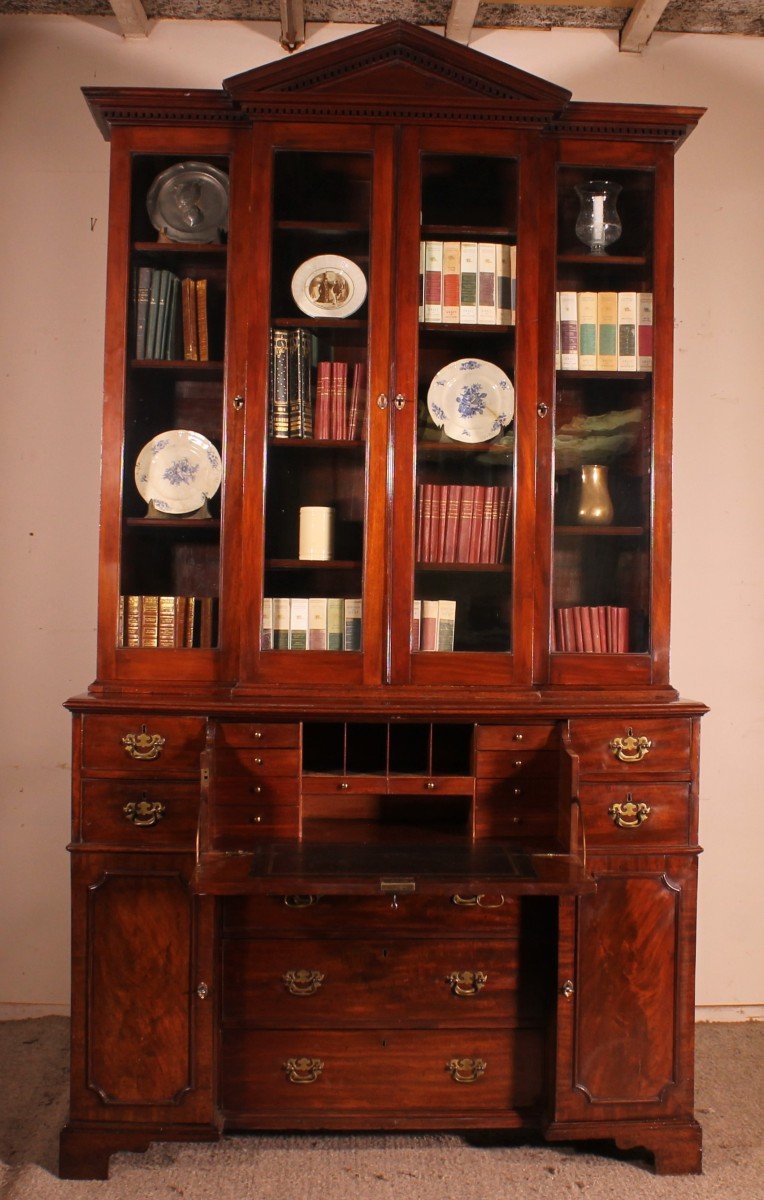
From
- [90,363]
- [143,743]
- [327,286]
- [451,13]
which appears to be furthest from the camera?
[90,363]

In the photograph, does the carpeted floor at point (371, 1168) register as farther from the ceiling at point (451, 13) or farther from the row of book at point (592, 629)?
the ceiling at point (451, 13)

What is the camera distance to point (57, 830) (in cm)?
281

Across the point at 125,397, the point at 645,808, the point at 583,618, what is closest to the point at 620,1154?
the point at 645,808

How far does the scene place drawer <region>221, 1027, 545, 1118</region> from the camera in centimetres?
218

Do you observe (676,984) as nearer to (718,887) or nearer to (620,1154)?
(620,1154)

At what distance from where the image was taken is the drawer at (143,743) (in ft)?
6.98

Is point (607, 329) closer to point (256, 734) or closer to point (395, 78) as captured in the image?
point (395, 78)

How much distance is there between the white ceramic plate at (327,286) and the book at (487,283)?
0.99ft

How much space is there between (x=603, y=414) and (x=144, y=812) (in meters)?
1.48

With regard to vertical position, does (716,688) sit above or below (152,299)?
below

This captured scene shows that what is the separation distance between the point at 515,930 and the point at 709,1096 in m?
0.81

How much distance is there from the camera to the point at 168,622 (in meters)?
2.25

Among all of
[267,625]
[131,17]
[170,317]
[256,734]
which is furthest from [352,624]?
[131,17]

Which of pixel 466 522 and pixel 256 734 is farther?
pixel 466 522
